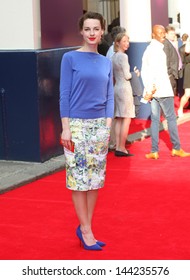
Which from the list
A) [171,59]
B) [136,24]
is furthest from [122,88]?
[136,24]

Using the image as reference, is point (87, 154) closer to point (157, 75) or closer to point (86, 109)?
point (86, 109)

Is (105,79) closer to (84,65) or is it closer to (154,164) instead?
(84,65)

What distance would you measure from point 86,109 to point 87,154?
0.34 m

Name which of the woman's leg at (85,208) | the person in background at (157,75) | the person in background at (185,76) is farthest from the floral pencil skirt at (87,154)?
the person in background at (185,76)

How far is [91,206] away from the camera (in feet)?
18.9

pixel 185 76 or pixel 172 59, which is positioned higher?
pixel 172 59

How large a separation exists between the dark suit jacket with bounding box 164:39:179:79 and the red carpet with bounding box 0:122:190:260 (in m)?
4.15

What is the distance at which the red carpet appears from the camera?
5730 mm

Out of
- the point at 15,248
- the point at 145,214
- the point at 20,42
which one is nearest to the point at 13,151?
the point at 20,42

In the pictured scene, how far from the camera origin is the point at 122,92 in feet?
32.0

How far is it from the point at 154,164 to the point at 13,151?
184 centimetres

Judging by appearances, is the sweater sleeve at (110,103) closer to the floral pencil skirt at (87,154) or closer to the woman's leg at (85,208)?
the floral pencil skirt at (87,154)

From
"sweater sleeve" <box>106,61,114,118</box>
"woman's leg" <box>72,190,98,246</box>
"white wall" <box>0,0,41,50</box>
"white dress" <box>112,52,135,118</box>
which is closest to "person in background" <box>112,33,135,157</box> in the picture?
"white dress" <box>112,52,135,118</box>

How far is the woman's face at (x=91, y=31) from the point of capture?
5488 millimetres
